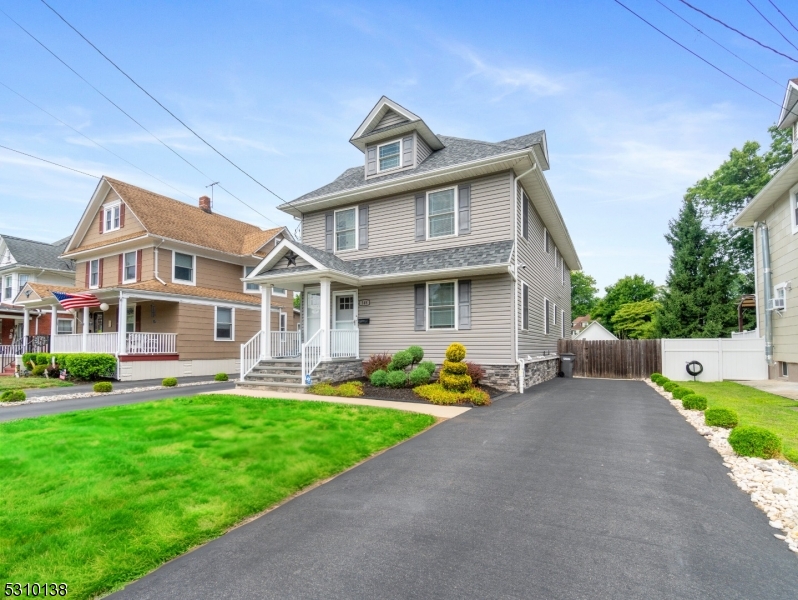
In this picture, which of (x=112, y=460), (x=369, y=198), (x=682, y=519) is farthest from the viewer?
(x=369, y=198)

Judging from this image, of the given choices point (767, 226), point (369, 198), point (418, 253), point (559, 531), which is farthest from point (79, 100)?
point (767, 226)

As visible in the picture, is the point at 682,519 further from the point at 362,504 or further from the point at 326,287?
the point at 326,287

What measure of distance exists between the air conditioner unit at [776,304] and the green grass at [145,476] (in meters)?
12.5

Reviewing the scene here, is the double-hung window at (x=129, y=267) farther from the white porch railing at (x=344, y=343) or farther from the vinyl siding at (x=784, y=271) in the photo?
the vinyl siding at (x=784, y=271)

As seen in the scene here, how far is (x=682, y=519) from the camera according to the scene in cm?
371

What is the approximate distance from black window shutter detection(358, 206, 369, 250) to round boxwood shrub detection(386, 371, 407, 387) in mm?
4875

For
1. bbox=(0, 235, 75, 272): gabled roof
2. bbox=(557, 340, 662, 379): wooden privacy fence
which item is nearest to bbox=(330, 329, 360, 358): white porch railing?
bbox=(557, 340, 662, 379): wooden privacy fence

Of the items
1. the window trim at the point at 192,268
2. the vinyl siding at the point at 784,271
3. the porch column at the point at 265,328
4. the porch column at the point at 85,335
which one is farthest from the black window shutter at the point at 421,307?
the porch column at the point at 85,335

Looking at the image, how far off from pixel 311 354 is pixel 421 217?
5.40 metres

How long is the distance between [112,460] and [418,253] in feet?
32.1

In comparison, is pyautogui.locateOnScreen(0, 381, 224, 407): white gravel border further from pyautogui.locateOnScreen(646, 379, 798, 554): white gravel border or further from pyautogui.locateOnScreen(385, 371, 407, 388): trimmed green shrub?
pyautogui.locateOnScreen(646, 379, 798, 554): white gravel border

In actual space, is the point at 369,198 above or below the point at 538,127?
below

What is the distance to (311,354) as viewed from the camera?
1256 cm

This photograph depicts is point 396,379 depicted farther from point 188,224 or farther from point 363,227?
point 188,224
